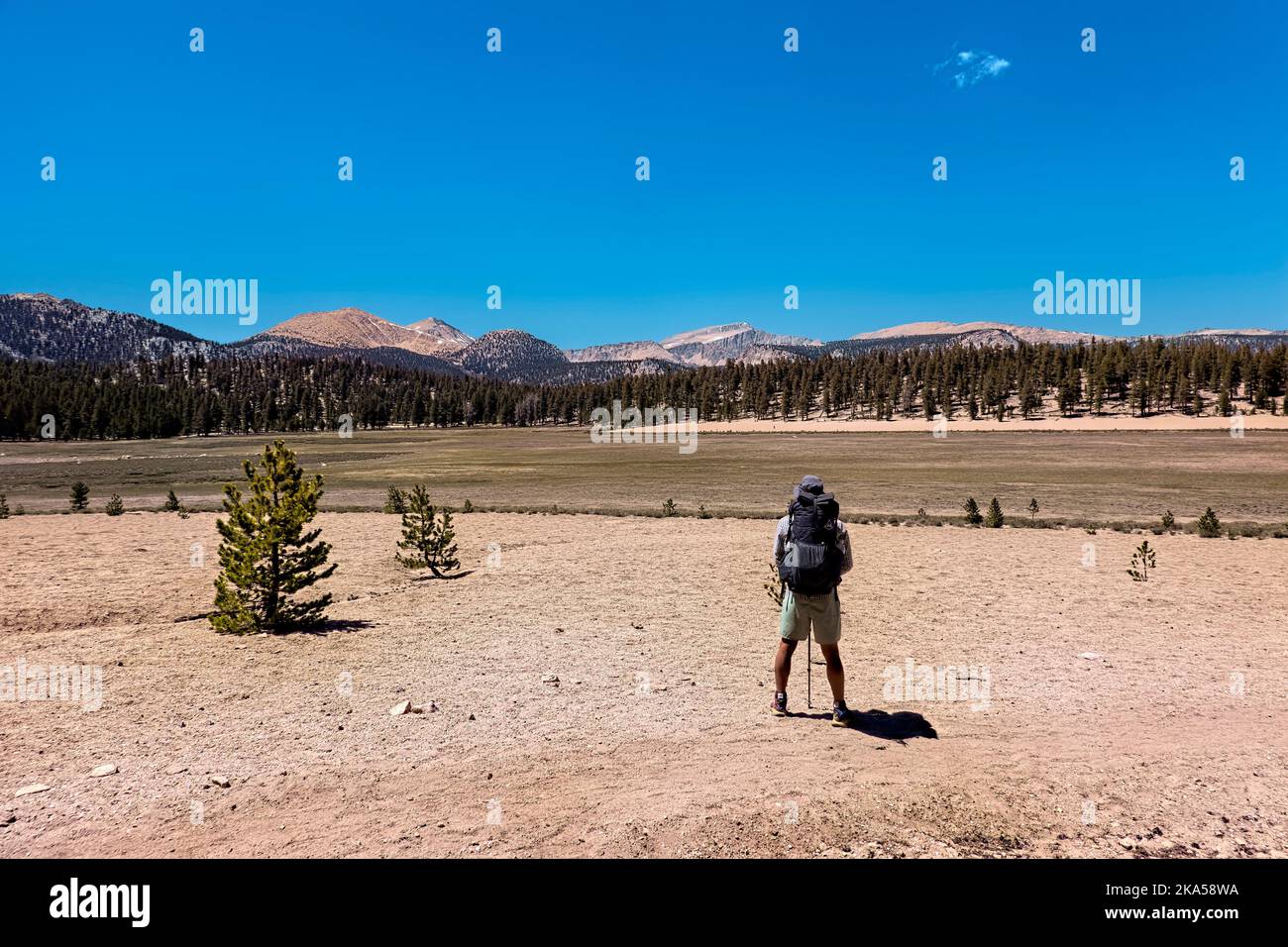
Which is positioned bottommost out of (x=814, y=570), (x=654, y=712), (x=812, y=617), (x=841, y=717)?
(x=654, y=712)

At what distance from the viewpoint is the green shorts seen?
795cm

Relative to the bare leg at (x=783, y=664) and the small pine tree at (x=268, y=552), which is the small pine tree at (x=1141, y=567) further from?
the small pine tree at (x=268, y=552)

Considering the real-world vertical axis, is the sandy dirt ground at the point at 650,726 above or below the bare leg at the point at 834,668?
below

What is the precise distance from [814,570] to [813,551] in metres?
0.21

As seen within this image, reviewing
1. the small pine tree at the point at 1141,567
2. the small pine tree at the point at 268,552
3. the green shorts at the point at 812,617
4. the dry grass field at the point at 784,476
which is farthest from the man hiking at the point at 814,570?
the dry grass field at the point at 784,476

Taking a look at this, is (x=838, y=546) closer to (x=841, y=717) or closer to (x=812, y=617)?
(x=812, y=617)

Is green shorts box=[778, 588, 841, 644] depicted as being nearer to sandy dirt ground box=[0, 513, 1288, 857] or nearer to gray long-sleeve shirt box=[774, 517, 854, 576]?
gray long-sleeve shirt box=[774, 517, 854, 576]

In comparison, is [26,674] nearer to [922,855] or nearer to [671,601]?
[671,601]

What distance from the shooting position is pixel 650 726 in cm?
823

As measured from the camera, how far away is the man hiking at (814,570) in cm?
773

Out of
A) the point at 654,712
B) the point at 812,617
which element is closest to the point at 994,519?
the point at 812,617

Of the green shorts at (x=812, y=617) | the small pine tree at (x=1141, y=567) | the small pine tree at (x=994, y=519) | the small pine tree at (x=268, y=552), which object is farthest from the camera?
the small pine tree at (x=994, y=519)

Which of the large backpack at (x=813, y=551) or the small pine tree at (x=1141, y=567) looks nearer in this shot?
the large backpack at (x=813, y=551)

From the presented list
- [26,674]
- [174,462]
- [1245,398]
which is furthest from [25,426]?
[1245,398]
